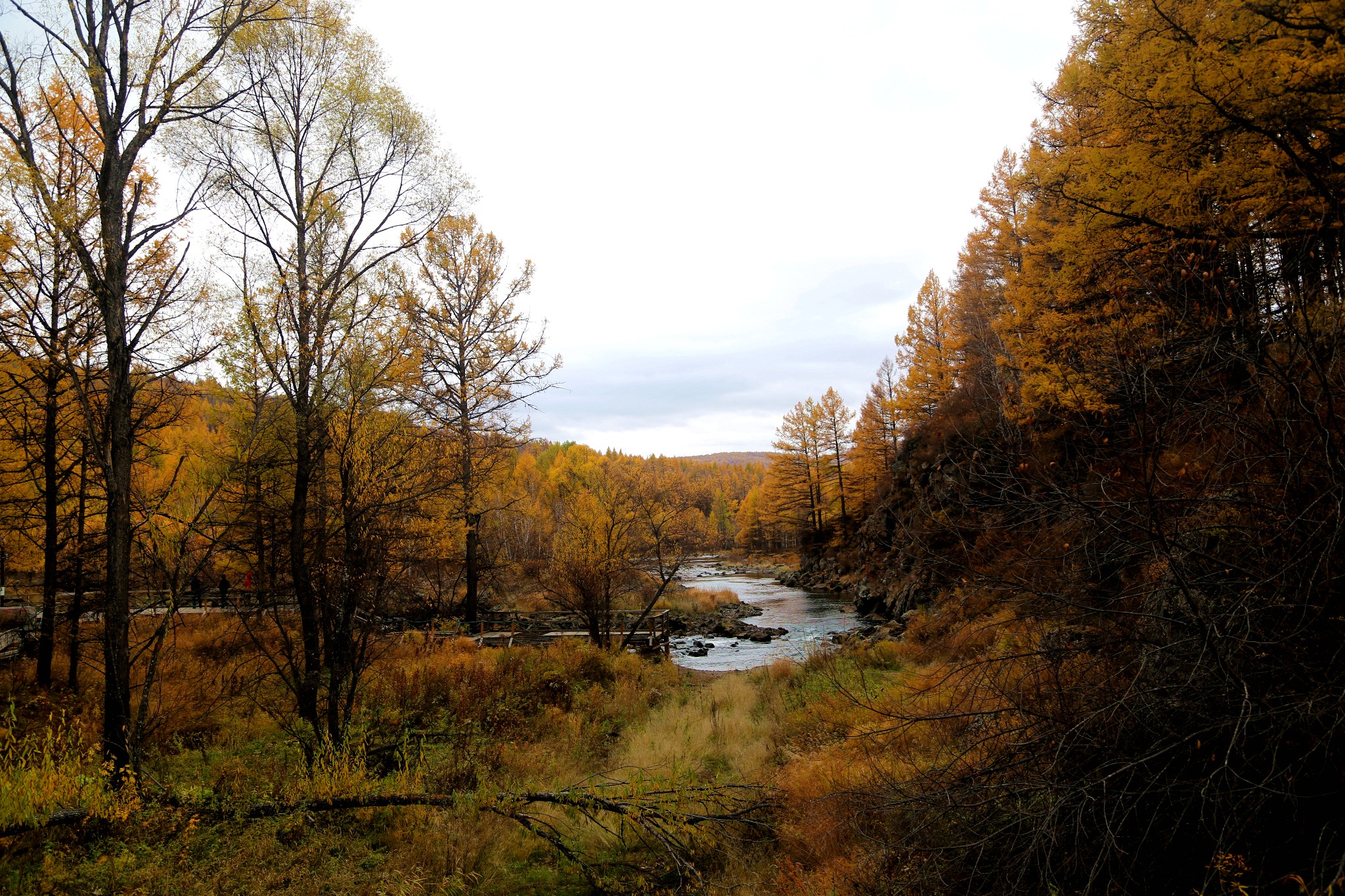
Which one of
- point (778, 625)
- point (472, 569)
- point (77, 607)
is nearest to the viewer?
point (77, 607)

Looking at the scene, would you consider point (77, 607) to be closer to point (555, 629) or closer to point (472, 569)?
point (472, 569)

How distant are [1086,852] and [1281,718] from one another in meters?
1.22

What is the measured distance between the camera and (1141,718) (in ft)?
10.6

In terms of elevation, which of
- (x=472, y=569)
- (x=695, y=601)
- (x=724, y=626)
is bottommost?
(x=724, y=626)

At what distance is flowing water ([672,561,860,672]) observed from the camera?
17.5 m

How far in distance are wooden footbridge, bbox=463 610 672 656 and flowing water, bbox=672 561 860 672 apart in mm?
1242

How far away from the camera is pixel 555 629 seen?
20.3 metres

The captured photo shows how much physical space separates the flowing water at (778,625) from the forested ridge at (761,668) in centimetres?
336

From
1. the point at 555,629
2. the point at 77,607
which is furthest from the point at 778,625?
the point at 77,607

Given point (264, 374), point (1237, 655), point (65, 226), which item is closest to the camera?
point (1237, 655)

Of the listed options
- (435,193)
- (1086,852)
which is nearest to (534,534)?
(435,193)

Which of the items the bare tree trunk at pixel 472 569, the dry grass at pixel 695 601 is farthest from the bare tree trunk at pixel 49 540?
the dry grass at pixel 695 601

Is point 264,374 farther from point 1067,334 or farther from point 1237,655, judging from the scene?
point 1067,334

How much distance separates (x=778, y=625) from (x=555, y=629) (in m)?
10.2
